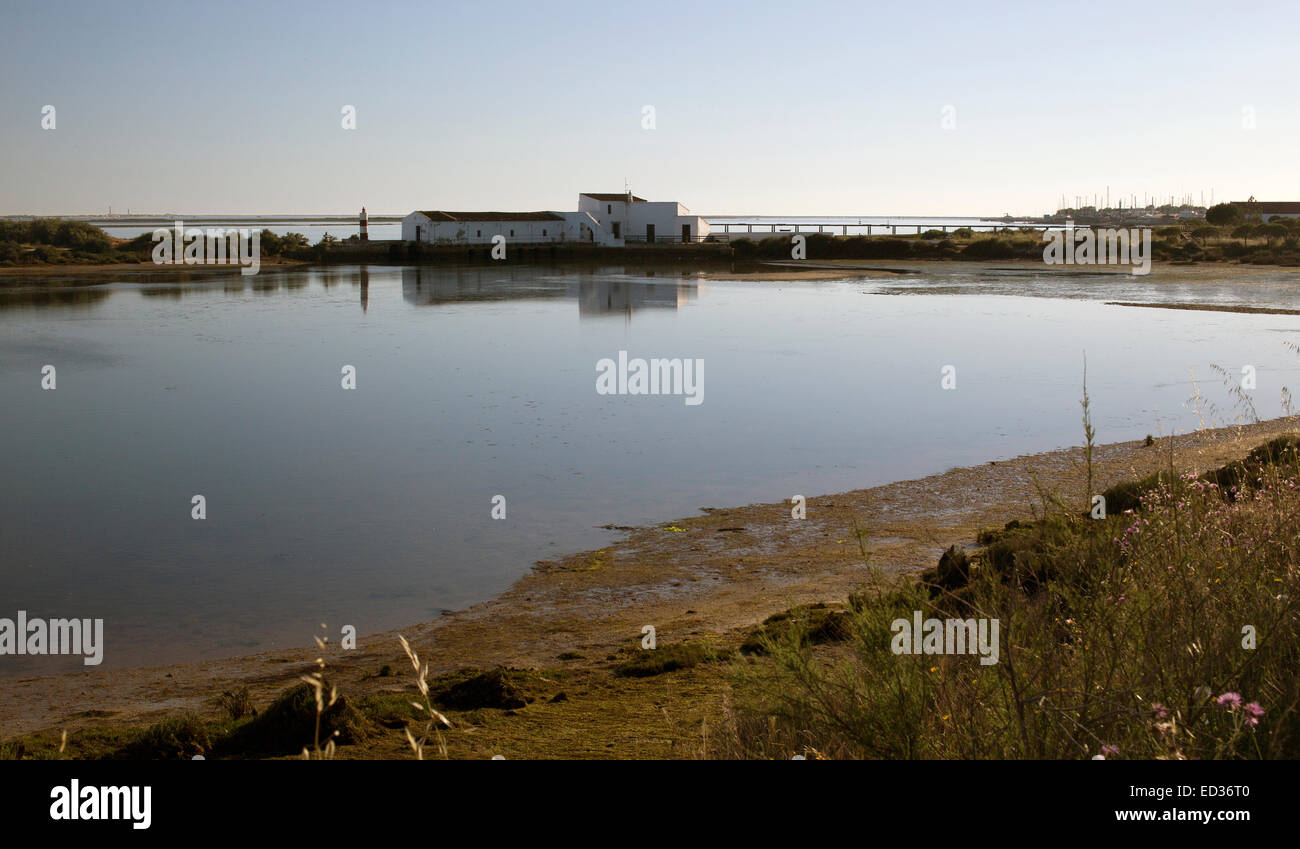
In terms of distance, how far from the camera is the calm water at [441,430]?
919 cm

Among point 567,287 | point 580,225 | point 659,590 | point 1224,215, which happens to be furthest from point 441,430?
point 1224,215

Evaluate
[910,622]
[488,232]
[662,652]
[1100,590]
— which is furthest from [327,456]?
[488,232]

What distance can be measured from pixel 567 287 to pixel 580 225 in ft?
81.8

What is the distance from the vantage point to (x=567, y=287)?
164 feet

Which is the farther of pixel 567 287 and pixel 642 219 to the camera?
pixel 642 219

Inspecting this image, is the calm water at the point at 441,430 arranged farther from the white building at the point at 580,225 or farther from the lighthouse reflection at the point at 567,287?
the white building at the point at 580,225

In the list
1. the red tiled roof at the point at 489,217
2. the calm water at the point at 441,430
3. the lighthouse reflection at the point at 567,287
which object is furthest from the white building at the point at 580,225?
the calm water at the point at 441,430

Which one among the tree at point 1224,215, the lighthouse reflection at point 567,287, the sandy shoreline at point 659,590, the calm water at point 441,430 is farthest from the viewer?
the tree at point 1224,215

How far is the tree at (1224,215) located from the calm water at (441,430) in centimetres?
5190

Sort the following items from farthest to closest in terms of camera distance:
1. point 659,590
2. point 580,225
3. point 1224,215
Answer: point 1224,215
point 580,225
point 659,590

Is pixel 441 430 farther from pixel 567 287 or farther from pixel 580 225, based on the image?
pixel 580 225

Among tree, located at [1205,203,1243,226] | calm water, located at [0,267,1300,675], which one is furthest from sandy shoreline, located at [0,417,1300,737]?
tree, located at [1205,203,1243,226]

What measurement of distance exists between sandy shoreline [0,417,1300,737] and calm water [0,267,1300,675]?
1.44 feet
